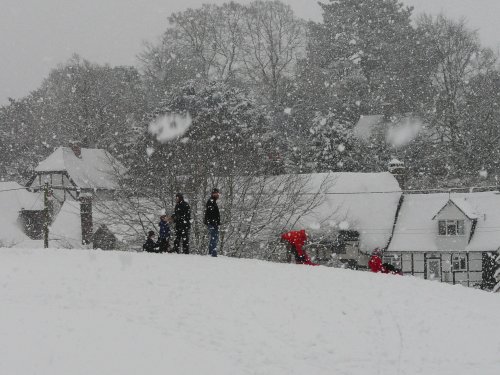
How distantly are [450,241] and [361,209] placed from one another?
5311mm

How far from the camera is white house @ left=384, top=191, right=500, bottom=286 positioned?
117ft

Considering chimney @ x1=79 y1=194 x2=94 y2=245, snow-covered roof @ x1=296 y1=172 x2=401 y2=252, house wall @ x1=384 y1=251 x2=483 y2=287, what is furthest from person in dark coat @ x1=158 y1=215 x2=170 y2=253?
house wall @ x1=384 y1=251 x2=483 y2=287

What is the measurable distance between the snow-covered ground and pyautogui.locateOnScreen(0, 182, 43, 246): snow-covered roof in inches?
1012

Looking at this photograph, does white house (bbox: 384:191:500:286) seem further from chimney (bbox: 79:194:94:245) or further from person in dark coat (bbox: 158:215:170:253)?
person in dark coat (bbox: 158:215:170:253)

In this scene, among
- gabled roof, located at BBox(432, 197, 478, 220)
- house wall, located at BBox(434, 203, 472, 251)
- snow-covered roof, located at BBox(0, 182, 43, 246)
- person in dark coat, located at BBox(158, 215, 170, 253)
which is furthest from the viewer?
snow-covered roof, located at BBox(0, 182, 43, 246)

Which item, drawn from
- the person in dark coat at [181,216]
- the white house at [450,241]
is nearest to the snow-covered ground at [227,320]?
the person in dark coat at [181,216]

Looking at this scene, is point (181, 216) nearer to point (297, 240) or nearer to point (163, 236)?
point (163, 236)

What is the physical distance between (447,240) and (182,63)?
31646 millimetres

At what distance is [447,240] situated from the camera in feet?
119

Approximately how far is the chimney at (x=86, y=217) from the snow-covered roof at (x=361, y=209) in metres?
10.9

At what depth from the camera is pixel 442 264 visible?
120 ft

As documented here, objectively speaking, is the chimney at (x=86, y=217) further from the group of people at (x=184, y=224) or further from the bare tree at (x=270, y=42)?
the bare tree at (x=270, y=42)

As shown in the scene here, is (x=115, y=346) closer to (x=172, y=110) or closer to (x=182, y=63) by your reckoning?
(x=172, y=110)

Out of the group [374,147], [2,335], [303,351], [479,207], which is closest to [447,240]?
[479,207]
